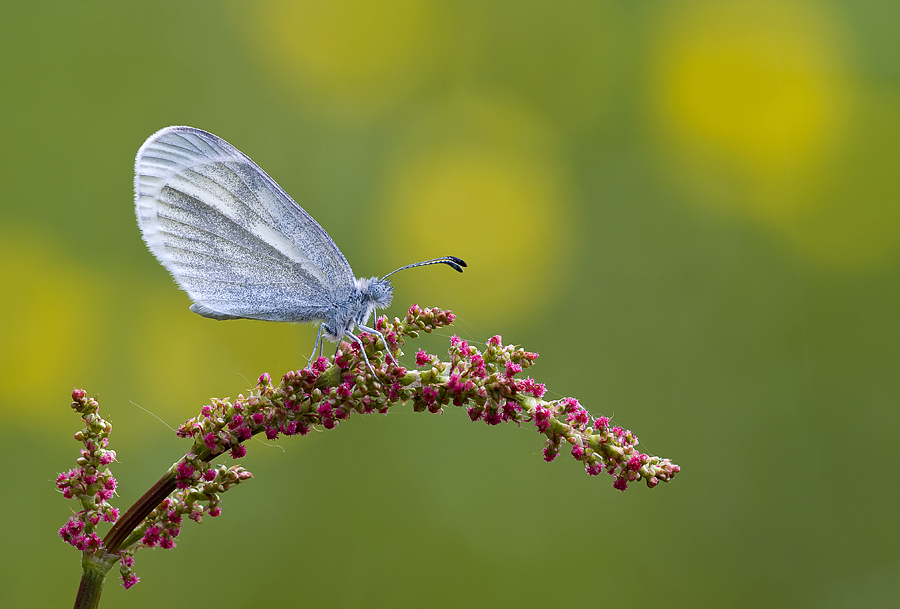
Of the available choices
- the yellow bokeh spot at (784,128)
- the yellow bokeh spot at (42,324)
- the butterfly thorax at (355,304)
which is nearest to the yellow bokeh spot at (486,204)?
the yellow bokeh spot at (784,128)

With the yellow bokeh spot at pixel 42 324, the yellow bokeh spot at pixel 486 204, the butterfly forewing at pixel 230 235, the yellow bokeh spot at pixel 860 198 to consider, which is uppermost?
the yellow bokeh spot at pixel 860 198

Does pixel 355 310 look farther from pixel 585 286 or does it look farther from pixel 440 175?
pixel 440 175

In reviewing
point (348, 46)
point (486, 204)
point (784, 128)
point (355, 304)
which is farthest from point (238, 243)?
point (784, 128)

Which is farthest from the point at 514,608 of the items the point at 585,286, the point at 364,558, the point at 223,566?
the point at 585,286

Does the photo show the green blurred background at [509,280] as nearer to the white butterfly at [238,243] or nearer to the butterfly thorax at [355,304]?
the white butterfly at [238,243]

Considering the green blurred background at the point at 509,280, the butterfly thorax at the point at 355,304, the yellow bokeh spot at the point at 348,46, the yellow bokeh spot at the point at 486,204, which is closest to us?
the butterfly thorax at the point at 355,304

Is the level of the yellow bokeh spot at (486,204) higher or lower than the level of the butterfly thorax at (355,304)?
higher

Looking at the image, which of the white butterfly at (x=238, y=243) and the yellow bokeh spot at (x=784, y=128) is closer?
the white butterfly at (x=238, y=243)

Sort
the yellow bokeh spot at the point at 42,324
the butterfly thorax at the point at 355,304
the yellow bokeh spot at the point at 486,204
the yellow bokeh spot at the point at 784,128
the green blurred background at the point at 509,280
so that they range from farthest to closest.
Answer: the yellow bokeh spot at the point at 784,128 → the yellow bokeh spot at the point at 486,204 → the yellow bokeh spot at the point at 42,324 → the green blurred background at the point at 509,280 → the butterfly thorax at the point at 355,304

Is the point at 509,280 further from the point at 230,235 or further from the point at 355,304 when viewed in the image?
the point at 230,235
